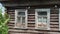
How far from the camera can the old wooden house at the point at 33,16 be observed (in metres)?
10.3

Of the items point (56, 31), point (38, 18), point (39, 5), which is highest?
point (39, 5)

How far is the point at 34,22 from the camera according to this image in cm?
1060

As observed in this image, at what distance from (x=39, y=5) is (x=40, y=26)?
1053 mm

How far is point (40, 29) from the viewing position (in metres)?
10.5

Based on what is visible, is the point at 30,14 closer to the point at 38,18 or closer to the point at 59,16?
the point at 38,18

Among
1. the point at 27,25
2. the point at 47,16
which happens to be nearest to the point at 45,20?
the point at 47,16

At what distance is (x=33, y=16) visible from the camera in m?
10.6

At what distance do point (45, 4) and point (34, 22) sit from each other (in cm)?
106

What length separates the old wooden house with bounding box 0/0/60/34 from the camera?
1034cm

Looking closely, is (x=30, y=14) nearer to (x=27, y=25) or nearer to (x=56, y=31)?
(x=27, y=25)

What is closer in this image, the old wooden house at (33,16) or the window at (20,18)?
the old wooden house at (33,16)

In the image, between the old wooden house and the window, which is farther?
the window

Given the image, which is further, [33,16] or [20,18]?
[20,18]

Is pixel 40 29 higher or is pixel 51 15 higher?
pixel 51 15
